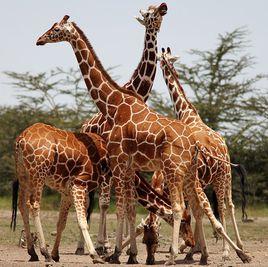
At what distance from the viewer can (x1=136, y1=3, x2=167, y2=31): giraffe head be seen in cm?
1370

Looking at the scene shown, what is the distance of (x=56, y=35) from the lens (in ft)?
42.2

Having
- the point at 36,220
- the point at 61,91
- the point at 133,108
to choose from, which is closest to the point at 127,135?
the point at 133,108

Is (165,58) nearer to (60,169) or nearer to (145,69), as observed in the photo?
(145,69)

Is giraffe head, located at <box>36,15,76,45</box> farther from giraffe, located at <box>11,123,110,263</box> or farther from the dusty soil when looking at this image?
the dusty soil

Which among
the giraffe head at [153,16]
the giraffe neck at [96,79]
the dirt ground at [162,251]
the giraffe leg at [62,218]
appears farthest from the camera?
the giraffe head at [153,16]

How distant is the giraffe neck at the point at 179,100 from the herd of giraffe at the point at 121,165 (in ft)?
4.13

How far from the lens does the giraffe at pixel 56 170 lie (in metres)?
11.5

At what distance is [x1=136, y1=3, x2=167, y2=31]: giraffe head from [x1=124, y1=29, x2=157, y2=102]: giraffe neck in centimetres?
11

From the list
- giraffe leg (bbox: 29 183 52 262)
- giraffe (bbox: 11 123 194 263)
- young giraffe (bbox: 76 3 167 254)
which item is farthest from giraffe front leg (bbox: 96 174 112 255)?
giraffe leg (bbox: 29 183 52 262)

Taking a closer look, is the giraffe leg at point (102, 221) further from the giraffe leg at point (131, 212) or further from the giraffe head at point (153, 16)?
the giraffe head at point (153, 16)

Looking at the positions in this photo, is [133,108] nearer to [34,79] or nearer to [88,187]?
[88,187]

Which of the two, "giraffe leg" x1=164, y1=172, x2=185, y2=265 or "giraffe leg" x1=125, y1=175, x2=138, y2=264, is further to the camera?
"giraffe leg" x1=125, y1=175, x2=138, y2=264

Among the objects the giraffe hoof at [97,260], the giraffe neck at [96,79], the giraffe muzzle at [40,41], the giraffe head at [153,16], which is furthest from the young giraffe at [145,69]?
the giraffe hoof at [97,260]

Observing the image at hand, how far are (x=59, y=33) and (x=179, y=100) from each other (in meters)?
2.61
